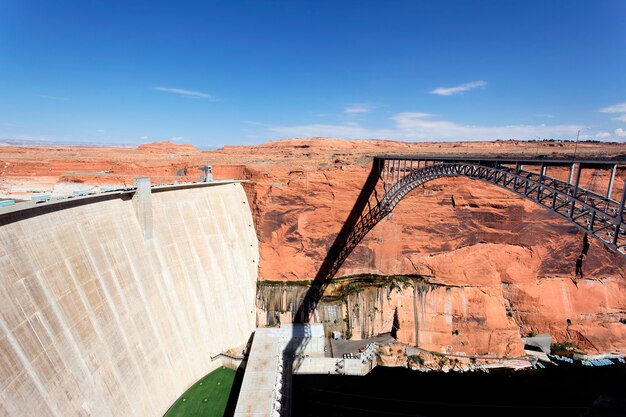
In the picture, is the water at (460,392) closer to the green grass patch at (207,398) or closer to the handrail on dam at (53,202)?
the green grass patch at (207,398)

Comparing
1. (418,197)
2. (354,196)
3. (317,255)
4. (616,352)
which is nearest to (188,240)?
(317,255)

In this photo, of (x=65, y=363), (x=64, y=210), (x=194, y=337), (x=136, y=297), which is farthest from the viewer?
(x=194, y=337)

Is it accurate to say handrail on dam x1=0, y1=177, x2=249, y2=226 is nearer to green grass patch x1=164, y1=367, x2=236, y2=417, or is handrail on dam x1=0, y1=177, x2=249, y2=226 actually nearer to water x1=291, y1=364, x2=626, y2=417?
green grass patch x1=164, y1=367, x2=236, y2=417

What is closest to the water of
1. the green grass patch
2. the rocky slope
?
the rocky slope

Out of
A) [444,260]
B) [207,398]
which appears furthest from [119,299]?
[444,260]

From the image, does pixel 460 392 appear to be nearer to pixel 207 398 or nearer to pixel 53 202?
pixel 207 398

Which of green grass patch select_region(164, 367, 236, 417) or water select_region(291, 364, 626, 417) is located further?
water select_region(291, 364, 626, 417)

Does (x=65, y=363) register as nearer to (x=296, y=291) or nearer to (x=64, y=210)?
(x=64, y=210)
